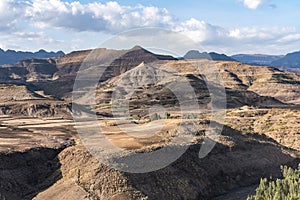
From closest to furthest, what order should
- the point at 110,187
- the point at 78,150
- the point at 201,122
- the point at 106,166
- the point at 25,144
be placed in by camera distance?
1. the point at 110,187
2. the point at 106,166
3. the point at 78,150
4. the point at 25,144
5. the point at 201,122

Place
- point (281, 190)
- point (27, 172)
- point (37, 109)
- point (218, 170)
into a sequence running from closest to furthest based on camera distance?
point (281, 190) < point (27, 172) < point (218, 170) < point (37, 109)

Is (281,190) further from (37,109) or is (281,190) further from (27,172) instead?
(37,109)

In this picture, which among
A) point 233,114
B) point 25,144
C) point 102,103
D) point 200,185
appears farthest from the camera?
point 102,103

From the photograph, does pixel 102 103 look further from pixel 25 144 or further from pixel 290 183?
pixel 290 183

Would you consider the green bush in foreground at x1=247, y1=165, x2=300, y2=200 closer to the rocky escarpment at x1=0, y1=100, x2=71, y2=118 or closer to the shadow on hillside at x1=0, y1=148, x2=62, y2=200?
the shadow on hillside at x1=0, y1=148, x2=62, y2=200

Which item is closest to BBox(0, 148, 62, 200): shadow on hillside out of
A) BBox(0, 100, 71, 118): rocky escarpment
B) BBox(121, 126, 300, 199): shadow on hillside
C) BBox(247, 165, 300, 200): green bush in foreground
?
BBox(121, 126, 300, 199): shadow on hillside

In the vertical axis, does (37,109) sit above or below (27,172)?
below

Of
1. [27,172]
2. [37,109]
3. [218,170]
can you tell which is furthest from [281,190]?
[37,109]

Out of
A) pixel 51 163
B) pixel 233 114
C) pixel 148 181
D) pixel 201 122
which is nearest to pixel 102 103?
pixel 233 114

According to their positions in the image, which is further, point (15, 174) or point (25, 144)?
point (25, 144)

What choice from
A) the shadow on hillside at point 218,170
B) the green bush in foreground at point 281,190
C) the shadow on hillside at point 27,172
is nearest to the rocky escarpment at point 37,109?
the shadow on hillside at point 27,172

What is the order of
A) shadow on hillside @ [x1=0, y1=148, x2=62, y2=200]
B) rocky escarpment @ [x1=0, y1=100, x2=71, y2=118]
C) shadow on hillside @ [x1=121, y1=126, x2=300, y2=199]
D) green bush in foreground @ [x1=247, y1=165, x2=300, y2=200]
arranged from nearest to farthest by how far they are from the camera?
green bush in foreground @ [x1=247, y1=165, x2=300, y2=200]
shadow on hillside @ [x1=121, y1=126, x2=300, y2=199]
shadow on hillside @ [x1=0, y1=148, x2=62, y2=200]
rocky escarpment @ [x1=0, y1=100, x2=71, y2=118]
